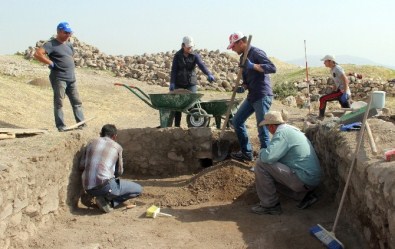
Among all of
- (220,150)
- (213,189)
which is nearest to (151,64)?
(220,150)

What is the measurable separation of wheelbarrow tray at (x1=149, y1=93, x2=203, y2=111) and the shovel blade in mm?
939

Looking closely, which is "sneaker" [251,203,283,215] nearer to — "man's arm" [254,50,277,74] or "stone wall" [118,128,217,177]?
"man's arm" [254,50,277,74]

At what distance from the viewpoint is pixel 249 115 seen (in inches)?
251

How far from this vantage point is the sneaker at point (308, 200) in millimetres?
5344

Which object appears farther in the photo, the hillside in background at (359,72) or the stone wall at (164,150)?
the hillside in background at (359,72)

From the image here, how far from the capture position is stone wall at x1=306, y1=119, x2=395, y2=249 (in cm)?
358

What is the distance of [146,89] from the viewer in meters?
17.0

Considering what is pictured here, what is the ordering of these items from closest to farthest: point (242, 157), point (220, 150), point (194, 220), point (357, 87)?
point (194, 220)
point (242, 157)
point (220, 150)
point (357, 87)

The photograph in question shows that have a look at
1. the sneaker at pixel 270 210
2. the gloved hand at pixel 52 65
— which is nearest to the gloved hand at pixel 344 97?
the sneaker at pixel 270 210

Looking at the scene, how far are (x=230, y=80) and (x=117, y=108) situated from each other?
7.72m

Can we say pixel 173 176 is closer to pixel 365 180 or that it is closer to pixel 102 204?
pixel 102 204

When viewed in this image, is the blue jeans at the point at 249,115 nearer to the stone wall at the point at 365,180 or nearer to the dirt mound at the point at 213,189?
the dirt mound at the point at 213,189

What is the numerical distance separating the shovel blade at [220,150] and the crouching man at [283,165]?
2048 mm

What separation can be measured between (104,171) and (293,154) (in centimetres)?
221
